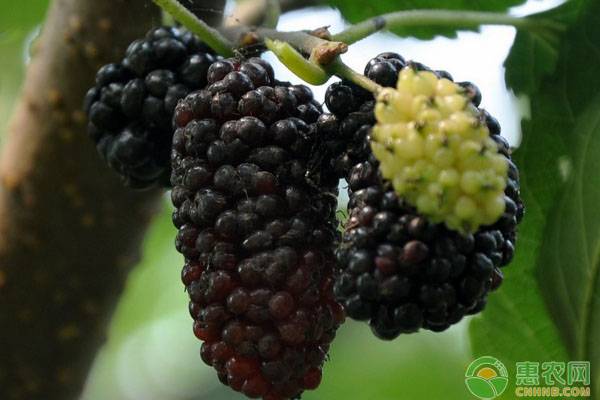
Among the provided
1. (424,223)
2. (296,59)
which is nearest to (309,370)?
(424,223)

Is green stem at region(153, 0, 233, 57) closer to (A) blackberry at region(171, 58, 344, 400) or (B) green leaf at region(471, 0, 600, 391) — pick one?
(A) blackberry at region(171, 58, 344, 400)

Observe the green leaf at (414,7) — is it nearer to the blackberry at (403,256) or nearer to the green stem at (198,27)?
the green stem at (198,27)

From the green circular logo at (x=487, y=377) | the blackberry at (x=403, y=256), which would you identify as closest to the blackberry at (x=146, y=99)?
the blackberry at (x=403, y=256)

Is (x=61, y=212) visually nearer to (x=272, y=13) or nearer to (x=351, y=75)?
(x=272, y=13)

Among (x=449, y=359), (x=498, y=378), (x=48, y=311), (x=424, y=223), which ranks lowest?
(x=449, y=359)

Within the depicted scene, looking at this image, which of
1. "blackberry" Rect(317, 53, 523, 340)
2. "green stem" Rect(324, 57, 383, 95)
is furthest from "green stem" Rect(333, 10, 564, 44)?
"blackberry" Rect(317, 53, 523, 340)

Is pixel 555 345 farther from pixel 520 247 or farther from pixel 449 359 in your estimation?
pixel 449 359
